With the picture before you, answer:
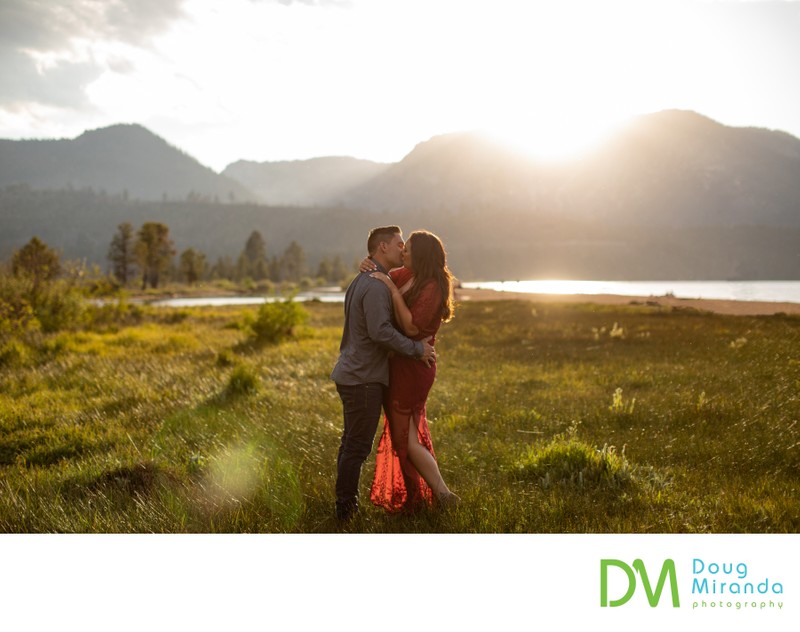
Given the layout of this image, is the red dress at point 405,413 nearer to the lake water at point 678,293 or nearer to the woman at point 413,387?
the woman at point 413,387

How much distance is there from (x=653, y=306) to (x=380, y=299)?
35.5 meters

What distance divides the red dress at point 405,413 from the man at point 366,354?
0.42 feet

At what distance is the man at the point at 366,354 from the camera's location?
454cm

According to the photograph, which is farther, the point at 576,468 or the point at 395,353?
the point at 576,468

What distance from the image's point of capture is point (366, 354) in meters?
4.73
